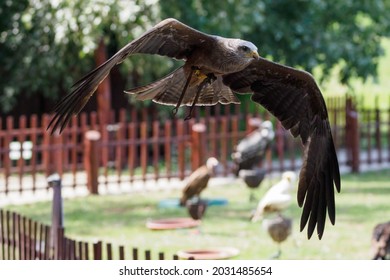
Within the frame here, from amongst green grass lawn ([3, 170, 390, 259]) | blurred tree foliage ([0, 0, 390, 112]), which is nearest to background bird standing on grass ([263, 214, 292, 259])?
green grass lawn ([3, 170, 390, 259])

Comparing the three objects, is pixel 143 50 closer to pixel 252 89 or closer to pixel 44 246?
pixel 252 89

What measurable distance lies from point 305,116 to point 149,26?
896 cm

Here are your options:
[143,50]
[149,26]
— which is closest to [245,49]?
[143,50]

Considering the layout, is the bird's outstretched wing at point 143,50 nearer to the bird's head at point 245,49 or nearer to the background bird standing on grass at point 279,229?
the bird's head at point 245,49

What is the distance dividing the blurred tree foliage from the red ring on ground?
188 inches

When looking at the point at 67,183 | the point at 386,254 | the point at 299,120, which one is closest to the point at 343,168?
the point at 67,183

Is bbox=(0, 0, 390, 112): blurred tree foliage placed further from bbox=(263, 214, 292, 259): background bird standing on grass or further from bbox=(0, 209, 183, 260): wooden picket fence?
bbox=(0, 209, 183, 260): wooden picket fence

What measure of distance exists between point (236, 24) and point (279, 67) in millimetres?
10135

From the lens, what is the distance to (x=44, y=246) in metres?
9.59

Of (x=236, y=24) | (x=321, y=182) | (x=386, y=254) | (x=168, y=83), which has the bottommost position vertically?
(x=386, y=254)

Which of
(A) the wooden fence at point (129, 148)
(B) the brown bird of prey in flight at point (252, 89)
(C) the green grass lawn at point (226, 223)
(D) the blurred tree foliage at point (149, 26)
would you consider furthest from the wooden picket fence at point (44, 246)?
(D) the blurred tree foliage at point (149, 26)

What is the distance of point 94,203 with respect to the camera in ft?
53.3

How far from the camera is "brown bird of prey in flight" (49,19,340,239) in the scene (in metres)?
7.96
